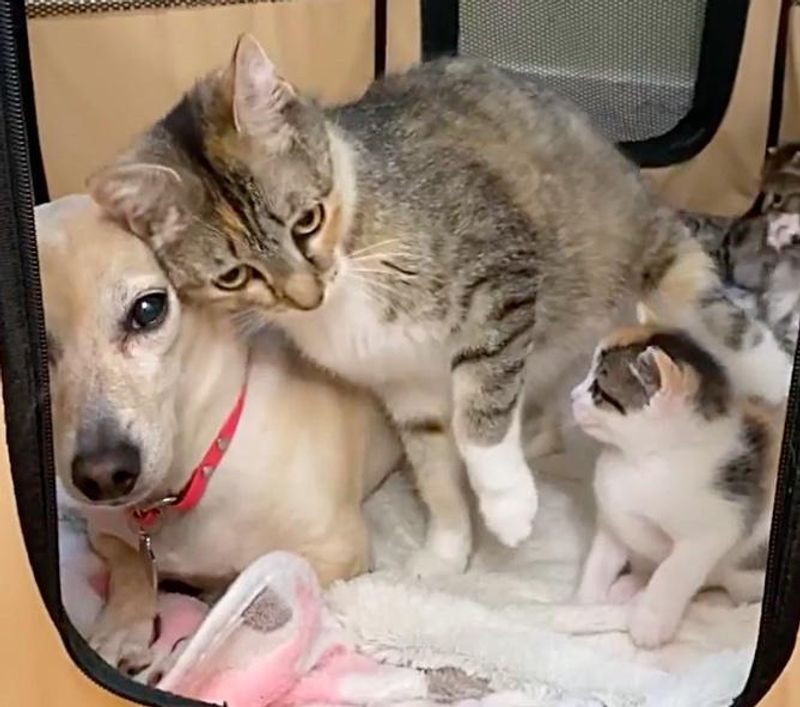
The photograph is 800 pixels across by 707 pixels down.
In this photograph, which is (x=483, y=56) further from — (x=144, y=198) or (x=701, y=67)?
(x=144, y=198)

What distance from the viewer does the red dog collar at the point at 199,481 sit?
1301 mm

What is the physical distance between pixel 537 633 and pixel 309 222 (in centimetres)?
47

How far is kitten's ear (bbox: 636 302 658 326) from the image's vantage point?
54.4 inches

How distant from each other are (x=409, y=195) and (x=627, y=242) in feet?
1.04

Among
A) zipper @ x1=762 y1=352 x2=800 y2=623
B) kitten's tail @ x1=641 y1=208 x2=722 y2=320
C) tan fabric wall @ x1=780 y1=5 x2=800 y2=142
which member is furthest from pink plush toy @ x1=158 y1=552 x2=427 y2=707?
tan fabric wall @ x1=780 y1=5 x2=800 y2=142

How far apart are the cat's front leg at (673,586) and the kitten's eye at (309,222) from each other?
46cm

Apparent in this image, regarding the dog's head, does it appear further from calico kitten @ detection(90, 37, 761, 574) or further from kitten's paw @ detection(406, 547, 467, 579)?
kitten's paw @ detection(406, 547, 467, 579)

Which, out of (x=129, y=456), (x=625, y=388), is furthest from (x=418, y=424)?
(x=129, y=456)

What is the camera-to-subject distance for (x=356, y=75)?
1760 mm

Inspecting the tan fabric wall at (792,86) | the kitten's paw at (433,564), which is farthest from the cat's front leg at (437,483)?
the tan fabric wall at (792,86)

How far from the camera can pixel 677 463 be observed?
1.31 meters

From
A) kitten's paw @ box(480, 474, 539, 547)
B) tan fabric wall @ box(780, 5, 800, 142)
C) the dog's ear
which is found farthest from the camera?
tan fabric wall @ box(780, 5, 800, 142)

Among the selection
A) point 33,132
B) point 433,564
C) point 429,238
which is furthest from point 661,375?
point 33,132

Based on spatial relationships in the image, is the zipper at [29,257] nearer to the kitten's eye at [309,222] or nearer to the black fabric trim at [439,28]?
the kitten's eye at [309,222]
